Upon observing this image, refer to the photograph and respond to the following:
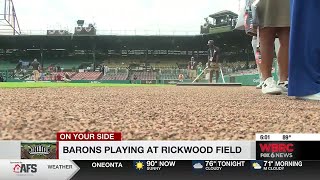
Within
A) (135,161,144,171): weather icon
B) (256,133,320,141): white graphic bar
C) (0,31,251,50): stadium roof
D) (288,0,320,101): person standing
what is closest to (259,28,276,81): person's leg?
(288,0,320,101): person standing

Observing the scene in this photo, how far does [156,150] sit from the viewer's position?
44 cm

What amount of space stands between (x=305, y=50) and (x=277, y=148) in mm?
716

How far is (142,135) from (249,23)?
3.60 feet

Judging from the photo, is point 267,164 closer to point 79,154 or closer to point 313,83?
point 79,154

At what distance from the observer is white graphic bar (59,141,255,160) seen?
1.41 feet

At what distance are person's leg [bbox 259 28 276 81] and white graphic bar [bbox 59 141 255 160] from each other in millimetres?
1067

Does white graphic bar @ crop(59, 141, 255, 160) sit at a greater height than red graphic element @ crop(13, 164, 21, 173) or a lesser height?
greater

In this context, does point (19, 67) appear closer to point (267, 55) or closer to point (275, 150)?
point (267, 55)

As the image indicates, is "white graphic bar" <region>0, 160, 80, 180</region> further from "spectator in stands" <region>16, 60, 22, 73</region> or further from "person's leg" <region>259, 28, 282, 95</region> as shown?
"spectator in stands" <region>16, 60, 22, 73</region>

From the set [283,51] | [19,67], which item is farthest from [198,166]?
[19,67]

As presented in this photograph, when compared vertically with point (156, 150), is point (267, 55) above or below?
above

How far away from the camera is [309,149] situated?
1.48 feet

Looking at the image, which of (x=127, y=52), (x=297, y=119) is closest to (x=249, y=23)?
(x=297, y=119)

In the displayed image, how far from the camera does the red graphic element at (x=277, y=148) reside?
0.44 metres
